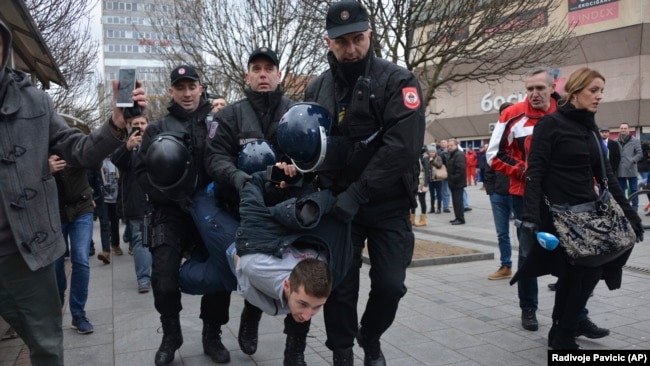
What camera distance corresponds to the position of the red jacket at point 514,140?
196 inches

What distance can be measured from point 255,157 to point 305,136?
655mm

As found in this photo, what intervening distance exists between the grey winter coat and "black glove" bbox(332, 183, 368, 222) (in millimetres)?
1195

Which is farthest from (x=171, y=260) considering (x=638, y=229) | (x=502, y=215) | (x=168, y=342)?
(x=502, y=215)

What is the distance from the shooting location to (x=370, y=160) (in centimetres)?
324

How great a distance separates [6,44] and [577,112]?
366 centimetres

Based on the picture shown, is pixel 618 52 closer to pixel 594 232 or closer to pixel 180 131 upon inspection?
pixel 594 232

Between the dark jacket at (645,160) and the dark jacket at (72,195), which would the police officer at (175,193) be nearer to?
the dark jacket at (72,195)

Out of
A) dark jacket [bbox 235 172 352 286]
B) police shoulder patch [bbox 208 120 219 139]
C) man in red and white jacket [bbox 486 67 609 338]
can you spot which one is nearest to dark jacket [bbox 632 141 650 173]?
man in red and white jacket [bbox 486 67 609 338]

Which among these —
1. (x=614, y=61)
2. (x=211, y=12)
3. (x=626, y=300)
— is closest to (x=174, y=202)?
(x=626, y=300)

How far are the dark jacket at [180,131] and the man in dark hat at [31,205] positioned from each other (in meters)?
0.89

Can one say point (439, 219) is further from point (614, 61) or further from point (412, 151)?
point (614, 61)

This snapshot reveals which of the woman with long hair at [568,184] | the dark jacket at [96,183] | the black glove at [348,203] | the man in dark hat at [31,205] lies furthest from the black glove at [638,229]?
the dark jacket at [96,183]

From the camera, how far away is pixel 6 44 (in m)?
2.88

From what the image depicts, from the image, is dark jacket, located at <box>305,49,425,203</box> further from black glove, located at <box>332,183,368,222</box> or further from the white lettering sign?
the white lettering sign
